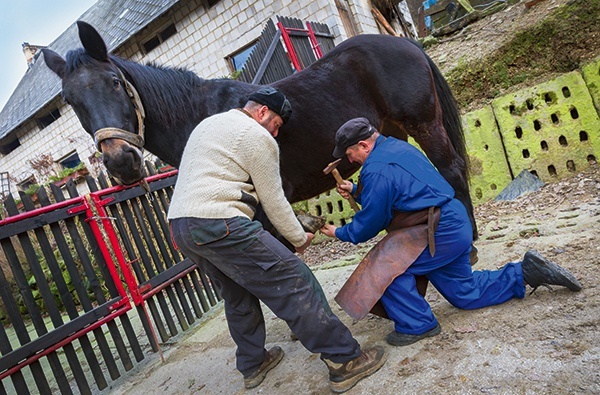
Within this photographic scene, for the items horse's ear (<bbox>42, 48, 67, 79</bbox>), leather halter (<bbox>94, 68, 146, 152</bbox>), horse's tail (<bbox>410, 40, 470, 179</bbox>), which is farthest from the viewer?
horse's tail (<bbox>410, 40, 470, 179</bbox>)

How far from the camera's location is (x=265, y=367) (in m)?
2.61

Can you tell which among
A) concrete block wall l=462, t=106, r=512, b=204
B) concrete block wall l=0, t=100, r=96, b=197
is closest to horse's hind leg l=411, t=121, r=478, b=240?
concrete block wall l=462, t=106, r=512, b=204

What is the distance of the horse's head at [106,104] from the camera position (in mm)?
2488

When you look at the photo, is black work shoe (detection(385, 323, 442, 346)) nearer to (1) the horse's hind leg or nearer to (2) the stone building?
(1) the horse's hind leg

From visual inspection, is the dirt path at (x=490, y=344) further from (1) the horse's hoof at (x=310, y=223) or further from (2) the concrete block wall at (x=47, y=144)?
(2) the concrete block wall at (x=47, y=144)

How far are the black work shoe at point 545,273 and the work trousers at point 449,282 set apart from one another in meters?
0.06

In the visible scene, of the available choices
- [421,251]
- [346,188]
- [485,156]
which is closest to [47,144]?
[485,156]

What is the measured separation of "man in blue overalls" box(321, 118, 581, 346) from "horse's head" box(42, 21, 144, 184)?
1.41 meters

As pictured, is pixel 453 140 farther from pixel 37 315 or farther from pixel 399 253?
pixel 37 315

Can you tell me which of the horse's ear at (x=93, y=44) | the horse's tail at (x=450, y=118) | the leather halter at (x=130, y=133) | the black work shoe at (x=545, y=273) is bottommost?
the black work shoe at (x=545, y=273)

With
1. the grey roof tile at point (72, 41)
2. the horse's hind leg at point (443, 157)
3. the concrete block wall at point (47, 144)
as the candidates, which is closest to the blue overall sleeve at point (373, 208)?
the horse's hind leg at point (443, 157)

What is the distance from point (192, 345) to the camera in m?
3.69

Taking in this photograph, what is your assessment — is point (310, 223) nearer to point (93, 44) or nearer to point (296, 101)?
point (296, 101)

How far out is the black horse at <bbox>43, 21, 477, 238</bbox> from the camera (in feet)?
8.68
